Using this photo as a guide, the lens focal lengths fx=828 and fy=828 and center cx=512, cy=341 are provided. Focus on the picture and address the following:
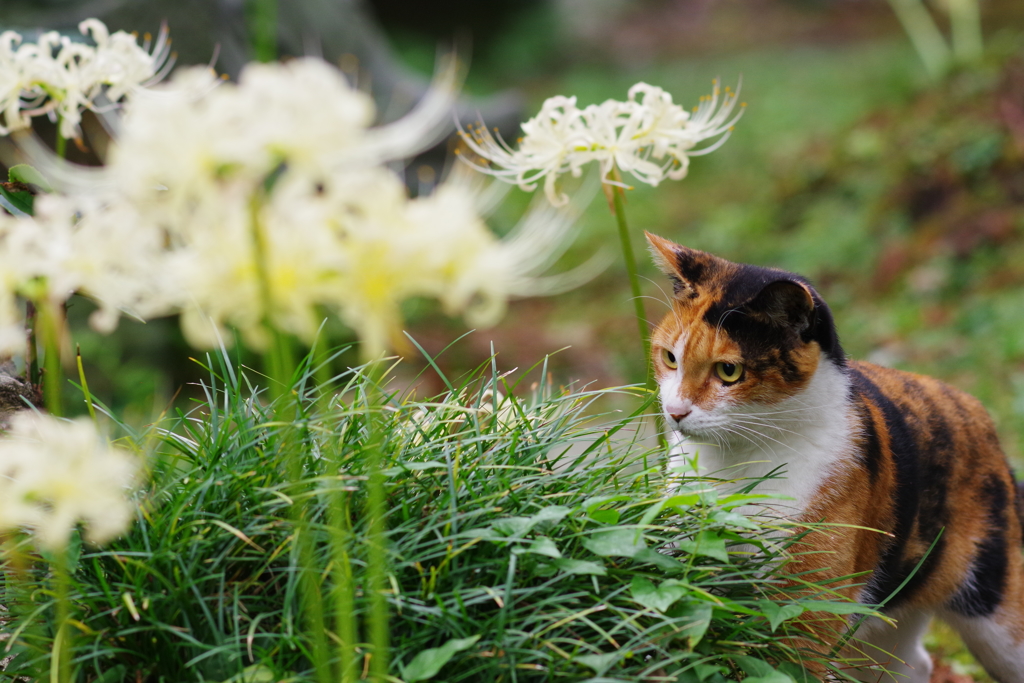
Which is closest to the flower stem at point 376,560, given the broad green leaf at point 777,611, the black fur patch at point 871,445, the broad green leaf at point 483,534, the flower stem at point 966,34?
the broad green leaf at point 483,534

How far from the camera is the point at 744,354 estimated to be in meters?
2.21

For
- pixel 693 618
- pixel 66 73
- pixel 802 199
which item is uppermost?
pixel 66 73

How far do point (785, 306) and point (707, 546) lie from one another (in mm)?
722

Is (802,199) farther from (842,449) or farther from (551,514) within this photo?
(551,514)

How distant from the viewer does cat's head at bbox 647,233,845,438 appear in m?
2.18

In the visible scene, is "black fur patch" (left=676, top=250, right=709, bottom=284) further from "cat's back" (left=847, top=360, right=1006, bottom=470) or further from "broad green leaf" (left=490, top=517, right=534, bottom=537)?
"broad green leaf" (left=490, top=517, right=534, bottom=537)

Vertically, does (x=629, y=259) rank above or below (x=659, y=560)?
above

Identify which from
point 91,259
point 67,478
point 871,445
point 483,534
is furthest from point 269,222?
point 871,445

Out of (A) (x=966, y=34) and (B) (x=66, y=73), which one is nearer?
(B) (x=66, y=73)

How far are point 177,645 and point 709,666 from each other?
3.35 ft

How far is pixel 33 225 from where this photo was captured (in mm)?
1208

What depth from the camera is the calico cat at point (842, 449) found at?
216 centimetres

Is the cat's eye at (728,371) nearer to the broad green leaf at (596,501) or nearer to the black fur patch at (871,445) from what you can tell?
the black fur patch at (871,445)

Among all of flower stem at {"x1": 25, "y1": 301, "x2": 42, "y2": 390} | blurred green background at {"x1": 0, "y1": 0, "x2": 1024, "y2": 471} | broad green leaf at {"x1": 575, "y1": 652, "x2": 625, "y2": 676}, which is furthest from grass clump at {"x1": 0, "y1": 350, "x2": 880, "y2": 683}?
blurred green background at {"x1": 0, "y1": 0, "x2": 1024, "y2": 471}
